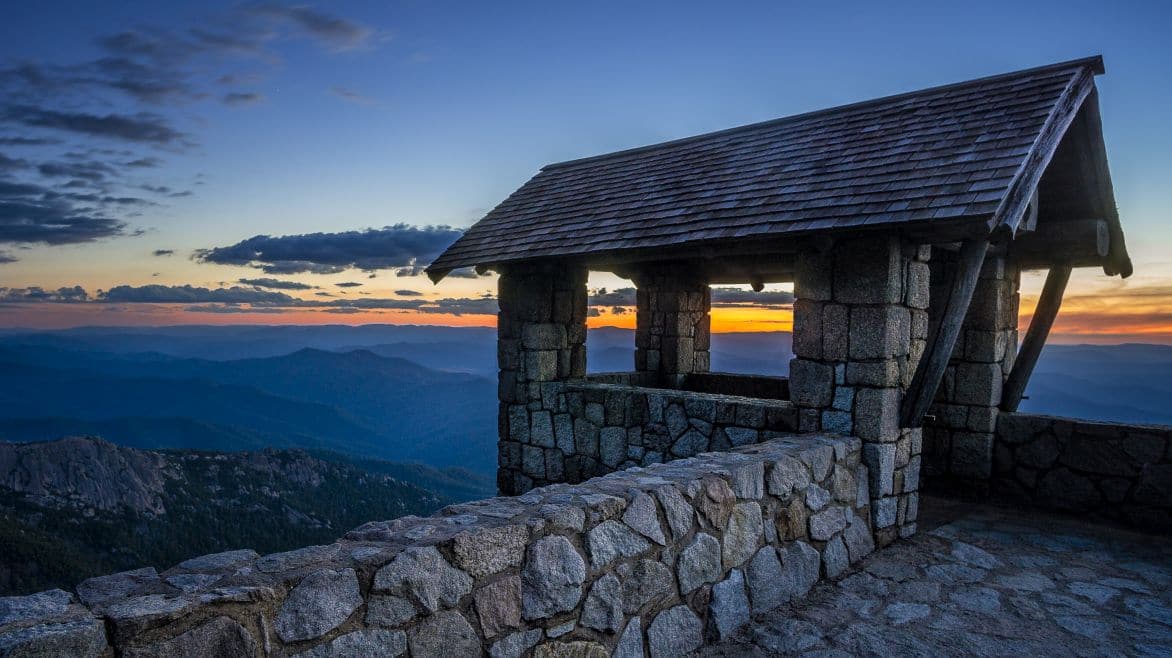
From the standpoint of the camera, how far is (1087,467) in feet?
21.7

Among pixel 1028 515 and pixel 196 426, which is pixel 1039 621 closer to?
pixel 1028 515

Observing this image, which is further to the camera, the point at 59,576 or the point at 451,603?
the point at 59,576

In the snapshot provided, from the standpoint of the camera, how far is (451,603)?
8.42ft

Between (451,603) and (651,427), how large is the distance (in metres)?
4.60

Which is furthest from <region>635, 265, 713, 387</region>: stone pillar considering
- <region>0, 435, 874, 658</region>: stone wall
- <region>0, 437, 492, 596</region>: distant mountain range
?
<region>0, 437, 492, 596</region>: distant mountain range

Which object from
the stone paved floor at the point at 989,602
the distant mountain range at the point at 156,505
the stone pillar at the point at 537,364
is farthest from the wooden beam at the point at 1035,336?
the distant mountain range at the point at 156,505

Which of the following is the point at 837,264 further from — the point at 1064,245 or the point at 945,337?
the point at 1064,245

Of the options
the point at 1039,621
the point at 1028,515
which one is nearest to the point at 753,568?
the point at 1039,621

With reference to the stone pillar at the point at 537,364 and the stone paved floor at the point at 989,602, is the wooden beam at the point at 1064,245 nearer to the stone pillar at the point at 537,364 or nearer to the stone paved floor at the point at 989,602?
the stone paved floor at the point at 989,602

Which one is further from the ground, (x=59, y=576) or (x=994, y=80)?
(x=994, y=80)

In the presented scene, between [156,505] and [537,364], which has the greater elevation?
[537,364]

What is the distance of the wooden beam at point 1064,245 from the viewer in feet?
23.5

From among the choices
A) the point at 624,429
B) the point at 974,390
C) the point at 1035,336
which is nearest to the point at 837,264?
the point at 624,429

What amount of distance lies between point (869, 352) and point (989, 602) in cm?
197
